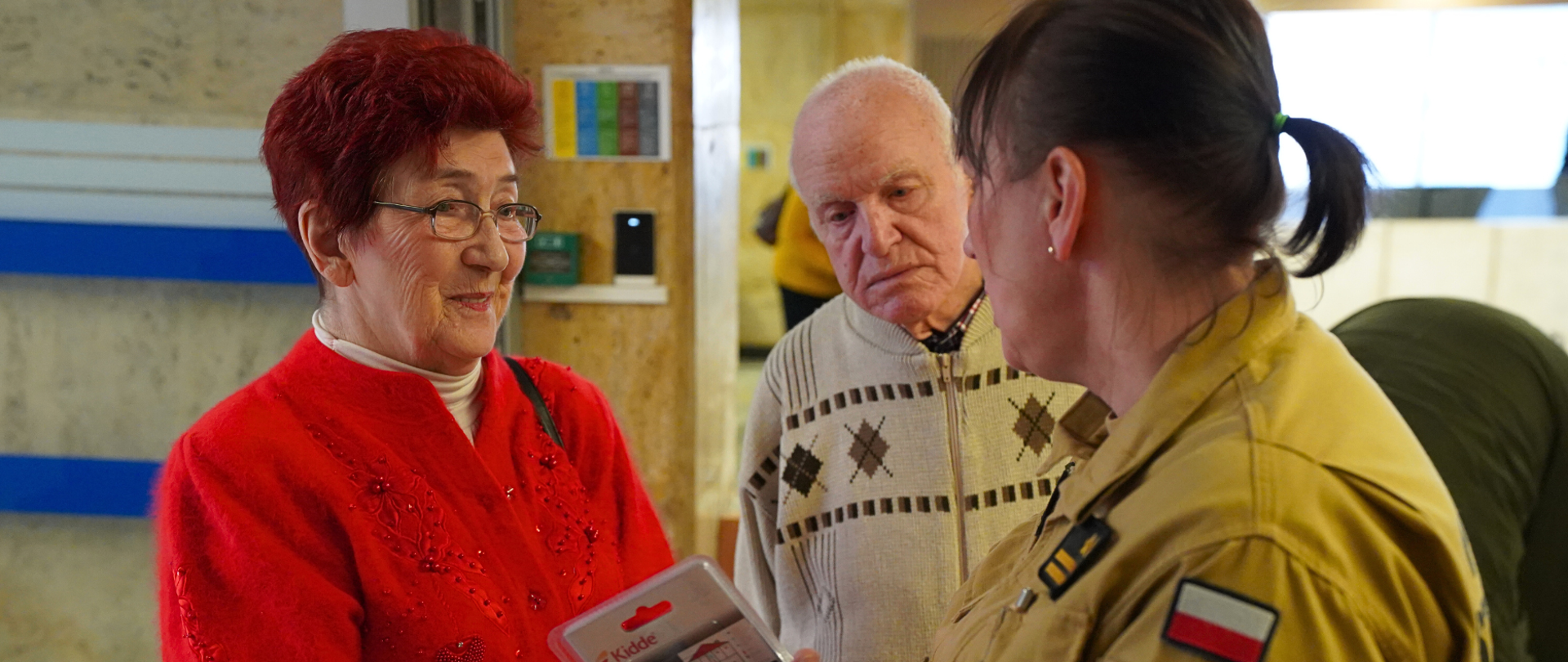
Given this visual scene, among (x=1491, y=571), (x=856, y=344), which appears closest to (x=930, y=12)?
(x=856, y=344)

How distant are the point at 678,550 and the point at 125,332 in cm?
178

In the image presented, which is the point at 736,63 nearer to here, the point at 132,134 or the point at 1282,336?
the point at 132,134

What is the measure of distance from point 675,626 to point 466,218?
68cm

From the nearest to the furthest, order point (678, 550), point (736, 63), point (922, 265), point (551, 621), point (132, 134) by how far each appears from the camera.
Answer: point (551, 621) < point (922, 265) < point (132, 134) < point (678, 550) < point (736, 63)

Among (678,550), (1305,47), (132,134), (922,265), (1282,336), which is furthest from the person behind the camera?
(1305,47)

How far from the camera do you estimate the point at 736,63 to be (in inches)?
175

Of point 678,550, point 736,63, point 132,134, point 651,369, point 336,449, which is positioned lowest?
point 678,550

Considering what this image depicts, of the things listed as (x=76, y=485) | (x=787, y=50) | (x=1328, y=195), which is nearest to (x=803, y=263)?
(x=76, y=485)

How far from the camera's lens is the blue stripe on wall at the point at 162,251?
302 centimetres

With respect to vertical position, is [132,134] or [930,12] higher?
[930,12]

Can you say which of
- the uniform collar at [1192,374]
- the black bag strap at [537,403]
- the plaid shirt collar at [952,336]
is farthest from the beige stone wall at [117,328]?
the uniform collar at [1192,374]

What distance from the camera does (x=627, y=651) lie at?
4.06 feet

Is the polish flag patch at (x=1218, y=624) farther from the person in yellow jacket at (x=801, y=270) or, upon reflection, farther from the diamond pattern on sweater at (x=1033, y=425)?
the person in yellow jacket at (x=801, y=270)

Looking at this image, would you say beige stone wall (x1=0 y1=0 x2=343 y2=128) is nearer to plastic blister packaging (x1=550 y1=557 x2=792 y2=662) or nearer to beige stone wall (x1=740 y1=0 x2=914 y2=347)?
plastic blister packaging (x1=550 y1=557 x2=792 y2=662)
